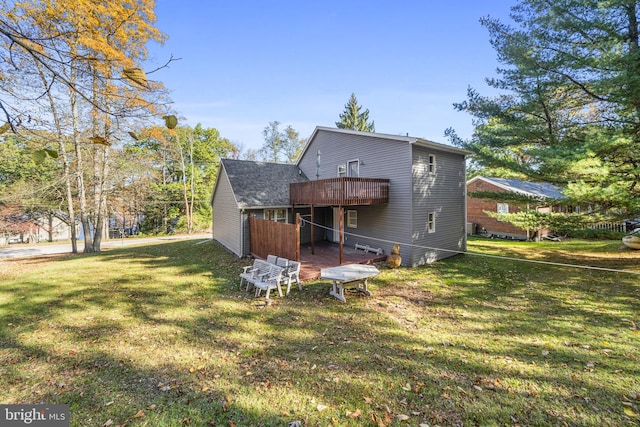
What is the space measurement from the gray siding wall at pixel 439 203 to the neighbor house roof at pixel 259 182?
696 centimetres

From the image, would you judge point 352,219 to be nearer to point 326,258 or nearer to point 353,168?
point 353,168

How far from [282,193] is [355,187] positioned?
536cm

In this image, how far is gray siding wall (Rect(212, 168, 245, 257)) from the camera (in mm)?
14629

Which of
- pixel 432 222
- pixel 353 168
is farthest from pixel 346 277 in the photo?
pixel 353 168

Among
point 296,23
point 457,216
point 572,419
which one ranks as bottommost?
point 572,419

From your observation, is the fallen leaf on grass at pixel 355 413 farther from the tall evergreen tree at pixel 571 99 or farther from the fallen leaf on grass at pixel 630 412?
the tall evergreen tree at pixel 571 99

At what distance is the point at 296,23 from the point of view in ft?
37.8

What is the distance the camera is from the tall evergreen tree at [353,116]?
38.1 meters

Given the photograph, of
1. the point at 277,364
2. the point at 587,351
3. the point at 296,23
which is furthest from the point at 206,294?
the point at 296,23

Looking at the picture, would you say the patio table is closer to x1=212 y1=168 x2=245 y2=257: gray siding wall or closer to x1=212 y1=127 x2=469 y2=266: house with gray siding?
x1=212 y1=127 x2=469 y2=266: house with gray siding

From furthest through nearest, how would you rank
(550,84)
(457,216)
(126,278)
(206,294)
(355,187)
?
(457,216) → (355,187) → (550,84) → (126,278) → (206,294)

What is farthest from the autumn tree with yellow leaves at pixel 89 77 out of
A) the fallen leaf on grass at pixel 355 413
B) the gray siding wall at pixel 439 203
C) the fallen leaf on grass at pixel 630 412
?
the gray siding wall at pixel 439 203

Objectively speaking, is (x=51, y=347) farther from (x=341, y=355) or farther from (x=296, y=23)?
(x=296, y=23)

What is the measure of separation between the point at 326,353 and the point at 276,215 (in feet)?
35.8
